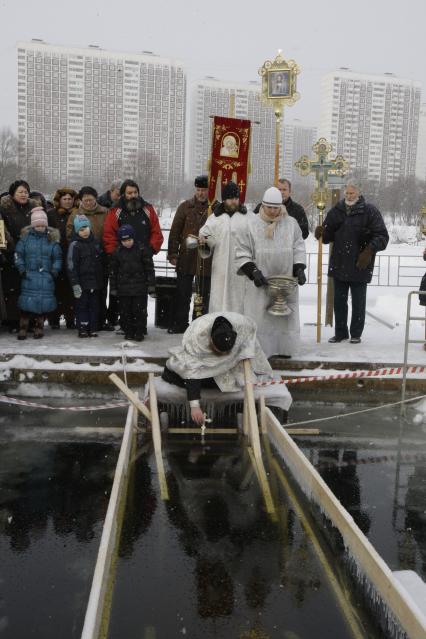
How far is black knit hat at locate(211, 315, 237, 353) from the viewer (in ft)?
19.1

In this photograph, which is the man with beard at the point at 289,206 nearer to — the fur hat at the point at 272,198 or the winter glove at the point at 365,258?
the winter glove at the point at 365,258

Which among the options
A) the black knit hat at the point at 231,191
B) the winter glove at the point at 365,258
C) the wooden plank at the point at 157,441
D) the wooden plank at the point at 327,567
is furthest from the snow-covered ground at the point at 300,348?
the wooden plank at the point at 327,567

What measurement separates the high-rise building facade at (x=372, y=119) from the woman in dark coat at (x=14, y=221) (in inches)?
3346

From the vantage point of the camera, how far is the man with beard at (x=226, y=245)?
7.64m

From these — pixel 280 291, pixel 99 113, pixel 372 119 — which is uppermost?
pixel 372 119

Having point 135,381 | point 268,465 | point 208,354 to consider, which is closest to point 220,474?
point 268,465

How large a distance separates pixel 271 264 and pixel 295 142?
114054 mm

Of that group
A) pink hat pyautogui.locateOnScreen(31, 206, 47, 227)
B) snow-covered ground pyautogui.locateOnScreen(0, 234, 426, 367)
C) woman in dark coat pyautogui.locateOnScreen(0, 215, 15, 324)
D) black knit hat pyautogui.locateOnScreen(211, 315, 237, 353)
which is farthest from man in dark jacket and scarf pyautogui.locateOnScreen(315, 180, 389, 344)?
woman in dark coat pyautogui.locateOnScreen(0, 215, 15, 324)

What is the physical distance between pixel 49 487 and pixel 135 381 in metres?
2.56

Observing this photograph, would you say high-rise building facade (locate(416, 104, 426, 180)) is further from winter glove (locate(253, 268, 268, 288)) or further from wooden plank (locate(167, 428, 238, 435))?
wooden plank (locate(167, 428, 238, 435))

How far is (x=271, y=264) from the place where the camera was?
24.9 ft

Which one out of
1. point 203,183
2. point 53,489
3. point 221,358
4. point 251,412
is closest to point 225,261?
point 203,183

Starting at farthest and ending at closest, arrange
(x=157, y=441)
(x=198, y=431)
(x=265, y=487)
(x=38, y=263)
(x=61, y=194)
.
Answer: (x=61, y=194)
(x=38, y=263)
(x=198, y=431)
(x=157, y=441)
(x=265, y=487)

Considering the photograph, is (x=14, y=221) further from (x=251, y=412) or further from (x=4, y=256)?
(x=251, y=412)
